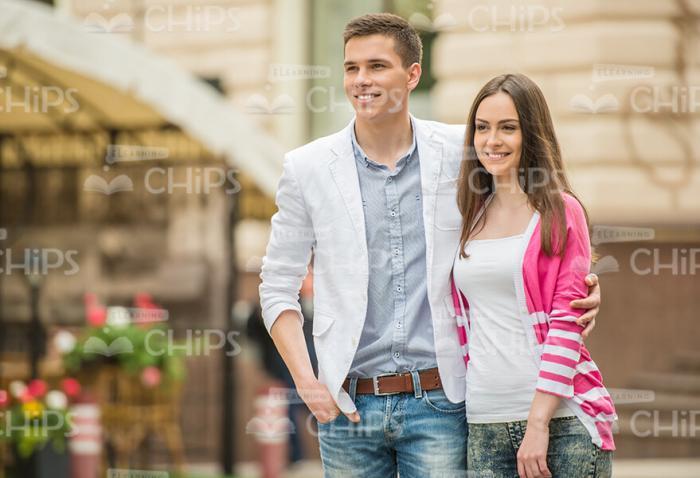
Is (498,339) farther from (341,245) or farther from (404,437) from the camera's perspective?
(341,245)

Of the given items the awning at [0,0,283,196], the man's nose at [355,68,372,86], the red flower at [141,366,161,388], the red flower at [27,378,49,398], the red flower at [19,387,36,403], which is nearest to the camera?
the man's nose at [355,68,372,86]

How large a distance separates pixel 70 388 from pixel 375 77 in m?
3.42

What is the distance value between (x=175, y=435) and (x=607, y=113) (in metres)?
2.91

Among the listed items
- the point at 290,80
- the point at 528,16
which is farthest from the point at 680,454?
the point at 290,80

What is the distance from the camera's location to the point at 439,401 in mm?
2584

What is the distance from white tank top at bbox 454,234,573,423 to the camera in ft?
8.13

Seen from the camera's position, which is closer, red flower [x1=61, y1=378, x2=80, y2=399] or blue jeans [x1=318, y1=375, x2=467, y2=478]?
blue jeans [x1=318, y1=375, x2=467, y2=478]

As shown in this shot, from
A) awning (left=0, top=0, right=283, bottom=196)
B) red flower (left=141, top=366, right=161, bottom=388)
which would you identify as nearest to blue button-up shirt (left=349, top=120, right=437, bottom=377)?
awning (left=0, top=0, right=283, bottom=196)

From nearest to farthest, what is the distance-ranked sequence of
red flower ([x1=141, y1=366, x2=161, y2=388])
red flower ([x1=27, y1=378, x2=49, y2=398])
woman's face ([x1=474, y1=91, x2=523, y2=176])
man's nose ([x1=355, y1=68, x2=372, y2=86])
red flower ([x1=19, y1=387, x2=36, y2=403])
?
1. woman's face ([x1=474, y1=91, x2=523, y2=176])
2. man's nose ([x1=355, y1=68, x2=372, y2=86])
3. red flower ([x1=19, y1=387, x2=36, y2=403])
4. red flower ([x1=27, y1=378, x2=49, y2=398])
5. red flower ([x1=141, y1=366, x2=161, y2=388])

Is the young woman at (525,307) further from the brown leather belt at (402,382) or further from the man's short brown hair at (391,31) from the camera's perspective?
the man's short brown hair at (391,31)

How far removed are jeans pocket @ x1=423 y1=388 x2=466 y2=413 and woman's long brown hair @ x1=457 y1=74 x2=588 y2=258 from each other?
0.33m

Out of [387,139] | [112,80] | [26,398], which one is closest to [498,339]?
[387,139]

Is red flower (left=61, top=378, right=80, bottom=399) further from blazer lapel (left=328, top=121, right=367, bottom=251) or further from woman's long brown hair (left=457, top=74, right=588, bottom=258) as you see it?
woman's long brown hair (left=457, top=74, right=588, bottom=258)

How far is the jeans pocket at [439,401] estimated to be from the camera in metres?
2.58
